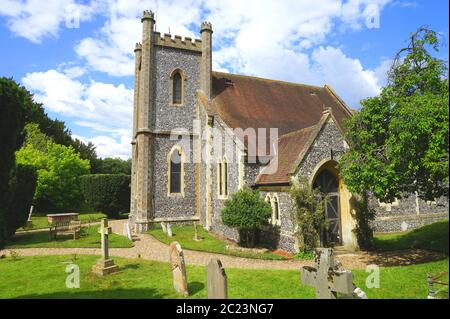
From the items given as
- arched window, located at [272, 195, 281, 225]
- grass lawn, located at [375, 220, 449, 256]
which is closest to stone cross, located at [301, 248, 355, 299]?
arched window, located at [272, 195, 281, 225]

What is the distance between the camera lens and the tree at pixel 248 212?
14.2m

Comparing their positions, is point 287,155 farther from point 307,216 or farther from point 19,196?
point 19,196

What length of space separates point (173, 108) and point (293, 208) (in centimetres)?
1245

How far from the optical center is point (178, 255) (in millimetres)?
8789

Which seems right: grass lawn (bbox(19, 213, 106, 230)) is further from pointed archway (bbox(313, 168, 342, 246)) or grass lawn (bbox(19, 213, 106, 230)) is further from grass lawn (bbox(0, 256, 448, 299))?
pointed archway (bbox(313, 168, 342, 246))

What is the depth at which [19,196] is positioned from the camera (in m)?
18.5

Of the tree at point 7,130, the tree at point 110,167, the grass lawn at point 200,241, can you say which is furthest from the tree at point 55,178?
the tree at point 110,167

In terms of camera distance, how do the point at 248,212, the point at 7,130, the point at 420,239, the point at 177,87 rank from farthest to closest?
the point at 177,87, the point at 7,130, the point at 420,239, the point at 248,212

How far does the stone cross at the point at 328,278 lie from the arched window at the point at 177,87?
710 inches

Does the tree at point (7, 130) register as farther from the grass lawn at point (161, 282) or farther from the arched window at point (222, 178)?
the arched window at point (222, 178)

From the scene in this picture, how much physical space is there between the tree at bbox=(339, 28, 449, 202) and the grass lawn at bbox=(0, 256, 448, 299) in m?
2.68

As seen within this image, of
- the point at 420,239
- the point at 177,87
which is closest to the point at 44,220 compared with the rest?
the point at 177,87

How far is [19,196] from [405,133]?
2002 centimetres
